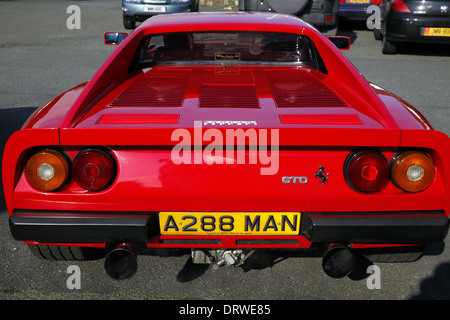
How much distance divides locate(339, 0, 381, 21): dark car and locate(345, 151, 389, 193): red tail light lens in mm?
10765

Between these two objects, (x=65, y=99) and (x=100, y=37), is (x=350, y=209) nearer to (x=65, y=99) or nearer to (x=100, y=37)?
(x=65, y=99)

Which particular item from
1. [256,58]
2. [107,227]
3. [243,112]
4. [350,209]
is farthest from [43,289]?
[256,58]

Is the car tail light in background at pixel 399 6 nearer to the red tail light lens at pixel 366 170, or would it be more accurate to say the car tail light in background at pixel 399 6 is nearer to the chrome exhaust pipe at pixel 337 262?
the red tail light lens at pixel 366 170

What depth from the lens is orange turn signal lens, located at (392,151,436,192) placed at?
2053mm

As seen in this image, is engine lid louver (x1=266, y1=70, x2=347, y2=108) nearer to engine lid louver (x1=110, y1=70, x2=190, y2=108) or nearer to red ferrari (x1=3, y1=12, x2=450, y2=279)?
red ferrari (x1=3, y1=12, x2=450, y2=279)

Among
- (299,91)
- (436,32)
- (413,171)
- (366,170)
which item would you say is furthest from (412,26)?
(366,170)

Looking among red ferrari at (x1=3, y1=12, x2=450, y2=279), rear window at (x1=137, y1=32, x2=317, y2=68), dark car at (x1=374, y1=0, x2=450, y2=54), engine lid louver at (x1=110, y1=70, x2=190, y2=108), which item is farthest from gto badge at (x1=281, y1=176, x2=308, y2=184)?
dark car at (x1=374, y1=0, x2=450, y2=54)

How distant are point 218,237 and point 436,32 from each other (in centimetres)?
807

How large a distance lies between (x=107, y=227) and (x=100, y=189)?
0.16m

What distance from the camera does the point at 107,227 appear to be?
2.03m

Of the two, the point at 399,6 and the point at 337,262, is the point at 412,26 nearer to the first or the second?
the point at 399,6

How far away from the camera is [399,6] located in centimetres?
897

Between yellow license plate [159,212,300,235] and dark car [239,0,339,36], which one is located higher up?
dark car [239,0,339,36]

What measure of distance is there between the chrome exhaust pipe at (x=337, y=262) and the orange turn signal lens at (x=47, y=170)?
1.13 m
